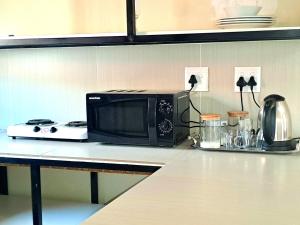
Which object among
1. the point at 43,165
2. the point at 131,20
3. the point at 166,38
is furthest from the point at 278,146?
the point at 43,165

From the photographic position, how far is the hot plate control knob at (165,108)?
6.34 feet

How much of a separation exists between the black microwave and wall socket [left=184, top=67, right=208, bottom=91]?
121 millimetres

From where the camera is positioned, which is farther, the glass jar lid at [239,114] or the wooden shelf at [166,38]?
the glass jar lid at [239,114]

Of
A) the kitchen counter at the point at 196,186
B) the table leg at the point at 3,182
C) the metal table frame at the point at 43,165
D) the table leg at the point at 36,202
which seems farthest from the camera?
the table leg at the point at 3,182

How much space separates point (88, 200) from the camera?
2514mm

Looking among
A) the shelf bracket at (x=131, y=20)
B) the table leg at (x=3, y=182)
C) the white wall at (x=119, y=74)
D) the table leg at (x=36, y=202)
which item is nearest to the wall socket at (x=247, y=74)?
the white wall at (x=119, y=74)

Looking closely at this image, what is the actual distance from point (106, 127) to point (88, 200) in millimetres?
641

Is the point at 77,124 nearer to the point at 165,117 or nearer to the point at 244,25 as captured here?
the point at 165,117

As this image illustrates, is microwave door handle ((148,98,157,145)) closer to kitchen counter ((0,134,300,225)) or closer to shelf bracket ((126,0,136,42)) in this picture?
kitchen counter ((0,134,300,225))

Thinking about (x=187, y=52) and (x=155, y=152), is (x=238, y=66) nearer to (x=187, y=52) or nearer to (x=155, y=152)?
(x=187, y=52)

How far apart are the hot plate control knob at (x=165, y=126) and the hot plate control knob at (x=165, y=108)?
4cm

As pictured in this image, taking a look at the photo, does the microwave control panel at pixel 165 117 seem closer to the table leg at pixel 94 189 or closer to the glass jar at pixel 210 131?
the glass jar at pixel 210 131

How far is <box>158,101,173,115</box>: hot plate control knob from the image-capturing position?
1.93m

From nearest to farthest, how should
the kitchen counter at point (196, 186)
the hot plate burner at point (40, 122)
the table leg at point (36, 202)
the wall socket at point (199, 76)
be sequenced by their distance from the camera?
1. the kitchen counter at point (196, 186)
2. the table leg at point (36, 202)
3. the wall socket at point (199, 76)
4. the hot plate burner at point (40, 122)
